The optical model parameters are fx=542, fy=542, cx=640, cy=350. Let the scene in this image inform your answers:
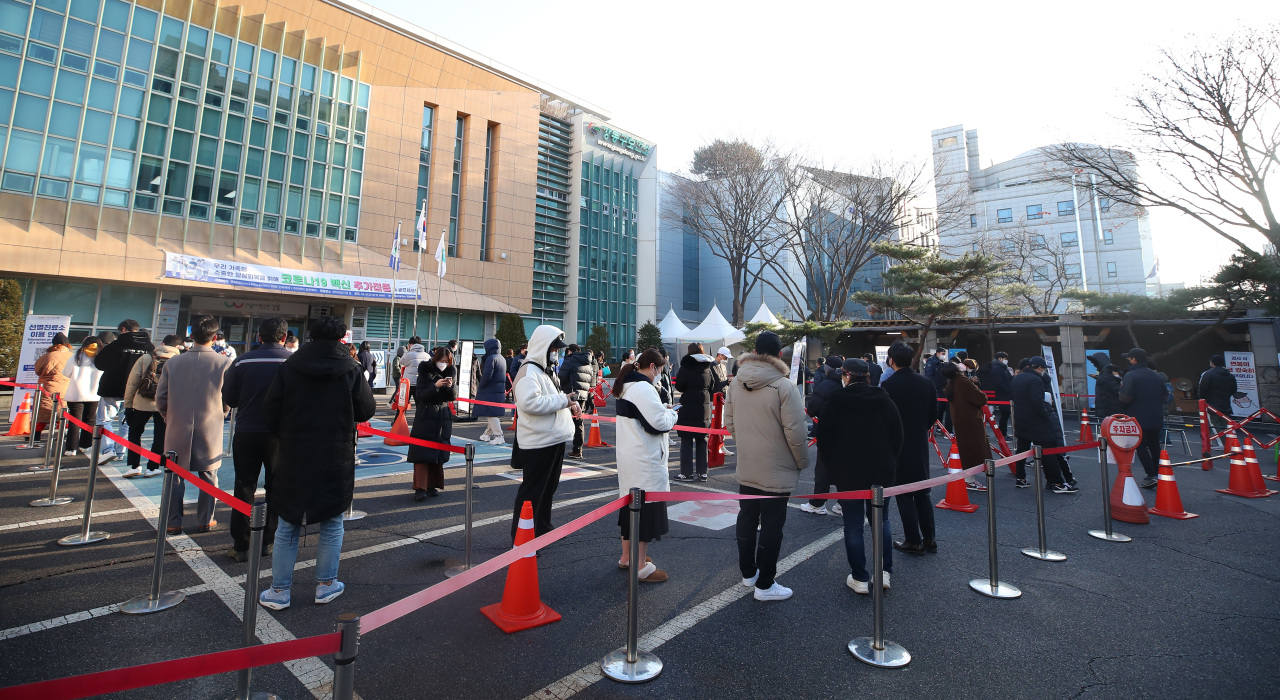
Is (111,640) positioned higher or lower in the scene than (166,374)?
lower

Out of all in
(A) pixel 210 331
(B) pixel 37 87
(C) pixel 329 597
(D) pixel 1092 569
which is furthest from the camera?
(B) pixel 37 87

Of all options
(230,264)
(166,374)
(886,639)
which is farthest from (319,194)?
(886,639)

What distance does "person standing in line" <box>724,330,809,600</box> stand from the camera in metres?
3.96

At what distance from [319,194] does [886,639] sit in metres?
29.2

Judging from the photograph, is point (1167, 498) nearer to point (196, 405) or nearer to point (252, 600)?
point (252, 600)

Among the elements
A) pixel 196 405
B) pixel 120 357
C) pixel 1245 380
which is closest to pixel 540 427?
pixel 196 405

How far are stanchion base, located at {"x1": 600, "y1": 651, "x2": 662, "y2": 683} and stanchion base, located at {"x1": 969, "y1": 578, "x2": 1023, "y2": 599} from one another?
2754mm

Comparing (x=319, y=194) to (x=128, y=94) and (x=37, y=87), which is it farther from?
(x=37, y=87)

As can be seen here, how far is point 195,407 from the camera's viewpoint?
16.1 ft

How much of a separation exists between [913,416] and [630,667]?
142 inches

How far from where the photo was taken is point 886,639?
3.47 metres

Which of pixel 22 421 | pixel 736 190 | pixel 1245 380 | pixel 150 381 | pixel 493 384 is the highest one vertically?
pixel 736 190

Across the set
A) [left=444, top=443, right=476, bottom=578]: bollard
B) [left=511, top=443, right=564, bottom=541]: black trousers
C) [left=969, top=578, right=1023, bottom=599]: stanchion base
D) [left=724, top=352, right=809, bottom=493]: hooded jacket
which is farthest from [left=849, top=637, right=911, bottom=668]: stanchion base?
[left=444, top=443, right=476, bottom=578]: bollard

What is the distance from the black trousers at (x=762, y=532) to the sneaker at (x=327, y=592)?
2941mm
